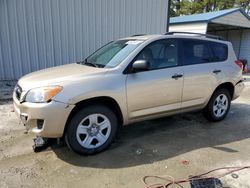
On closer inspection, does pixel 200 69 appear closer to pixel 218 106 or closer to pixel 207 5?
pixel 218 106

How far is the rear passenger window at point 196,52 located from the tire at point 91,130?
1855 mm

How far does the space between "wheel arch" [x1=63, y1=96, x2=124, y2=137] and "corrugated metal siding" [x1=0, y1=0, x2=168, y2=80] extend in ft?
18.1

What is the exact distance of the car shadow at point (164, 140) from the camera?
3.85 meters

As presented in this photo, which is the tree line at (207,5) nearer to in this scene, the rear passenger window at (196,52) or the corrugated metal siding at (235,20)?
the corrugated metal siding at (235,20)

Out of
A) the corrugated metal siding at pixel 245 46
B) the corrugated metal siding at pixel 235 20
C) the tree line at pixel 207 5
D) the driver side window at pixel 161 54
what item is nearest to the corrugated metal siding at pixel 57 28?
the driver side window at pixel 161 54

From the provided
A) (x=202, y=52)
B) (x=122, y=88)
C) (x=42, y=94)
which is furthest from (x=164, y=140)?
(x=42, y=94)

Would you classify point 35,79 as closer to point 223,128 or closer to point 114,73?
point 114,73

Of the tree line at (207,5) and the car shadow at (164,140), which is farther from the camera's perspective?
the tree line at (207,5)

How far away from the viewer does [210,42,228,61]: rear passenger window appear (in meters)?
5.27

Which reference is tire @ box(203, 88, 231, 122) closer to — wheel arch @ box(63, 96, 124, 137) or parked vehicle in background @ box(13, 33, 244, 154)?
parked vehicle in background @ box(13, 33, 244, 154)

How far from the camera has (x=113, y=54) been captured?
175 inches

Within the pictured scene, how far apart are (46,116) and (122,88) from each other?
1201mm

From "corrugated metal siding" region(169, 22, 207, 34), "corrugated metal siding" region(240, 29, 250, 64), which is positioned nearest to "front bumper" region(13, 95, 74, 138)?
"corrugated metal siding" region(169, 22, 207, 34)

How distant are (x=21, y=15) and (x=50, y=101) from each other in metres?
Result: 5.87
